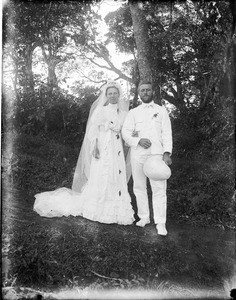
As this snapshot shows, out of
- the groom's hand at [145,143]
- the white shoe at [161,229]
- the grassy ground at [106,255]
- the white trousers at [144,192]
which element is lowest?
the grassy ground at [106,255]

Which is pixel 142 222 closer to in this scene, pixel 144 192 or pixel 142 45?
pixel 144 192

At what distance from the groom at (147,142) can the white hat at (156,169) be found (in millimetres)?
177

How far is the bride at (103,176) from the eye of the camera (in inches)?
169

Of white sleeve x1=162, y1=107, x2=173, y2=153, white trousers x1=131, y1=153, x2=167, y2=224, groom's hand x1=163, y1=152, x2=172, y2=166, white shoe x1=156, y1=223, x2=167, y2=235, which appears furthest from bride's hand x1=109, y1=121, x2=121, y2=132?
white shoe x1=156, y1=223, x2=167, y2=235

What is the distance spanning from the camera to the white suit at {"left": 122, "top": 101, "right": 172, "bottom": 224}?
4195mm

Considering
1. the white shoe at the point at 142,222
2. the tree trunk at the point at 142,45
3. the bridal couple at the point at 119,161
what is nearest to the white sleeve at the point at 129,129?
the bridal couple at the point at 119,161

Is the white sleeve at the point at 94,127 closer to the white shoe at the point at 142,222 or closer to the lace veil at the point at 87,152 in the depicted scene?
the lace veil at the point at 87,152

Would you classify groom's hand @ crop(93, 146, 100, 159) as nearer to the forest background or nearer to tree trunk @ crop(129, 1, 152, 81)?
the forest background

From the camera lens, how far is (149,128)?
14.2 ft

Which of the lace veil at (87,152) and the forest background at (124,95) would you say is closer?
the forest background at (124,95)

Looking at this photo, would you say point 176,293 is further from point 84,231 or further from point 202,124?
point 202,124

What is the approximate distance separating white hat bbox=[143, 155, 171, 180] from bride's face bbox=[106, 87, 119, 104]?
1108mm

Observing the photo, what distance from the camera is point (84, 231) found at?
3.99m

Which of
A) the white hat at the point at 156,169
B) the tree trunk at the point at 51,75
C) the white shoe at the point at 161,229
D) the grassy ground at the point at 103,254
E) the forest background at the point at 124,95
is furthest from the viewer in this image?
the tree trunk at the point at 51,75
